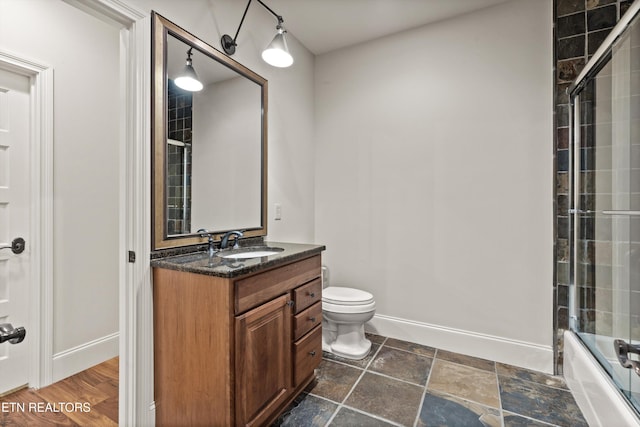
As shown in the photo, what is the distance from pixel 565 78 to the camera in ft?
6.59

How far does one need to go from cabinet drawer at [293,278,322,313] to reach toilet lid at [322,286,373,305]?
1.20 feet

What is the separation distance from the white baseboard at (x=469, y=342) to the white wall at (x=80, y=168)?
2.15m

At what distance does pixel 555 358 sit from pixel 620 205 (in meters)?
1.08

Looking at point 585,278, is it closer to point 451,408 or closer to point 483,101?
point 451,408

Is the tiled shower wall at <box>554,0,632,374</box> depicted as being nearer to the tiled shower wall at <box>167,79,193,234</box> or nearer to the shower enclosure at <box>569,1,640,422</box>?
the shower enclosure at <box>569,1,640,422</box>

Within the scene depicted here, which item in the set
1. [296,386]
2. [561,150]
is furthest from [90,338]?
[561,150]

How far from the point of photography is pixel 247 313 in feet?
4.39

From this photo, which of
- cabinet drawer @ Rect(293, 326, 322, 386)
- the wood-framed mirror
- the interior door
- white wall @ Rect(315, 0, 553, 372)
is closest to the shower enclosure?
white wall @ Rect(315, 0, 553, 372)

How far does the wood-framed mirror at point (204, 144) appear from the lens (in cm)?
153

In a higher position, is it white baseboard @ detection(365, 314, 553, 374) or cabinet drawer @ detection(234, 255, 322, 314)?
cabinet drawer @ detection(234, 255, 322, 314)

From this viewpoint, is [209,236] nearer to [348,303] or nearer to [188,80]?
[188,80]

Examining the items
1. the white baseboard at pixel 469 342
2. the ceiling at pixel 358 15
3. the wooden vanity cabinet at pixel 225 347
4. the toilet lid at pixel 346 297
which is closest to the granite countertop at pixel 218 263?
the wooden vanity cabinet at pixel 225 347

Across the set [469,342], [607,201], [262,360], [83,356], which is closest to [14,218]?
[83,356]

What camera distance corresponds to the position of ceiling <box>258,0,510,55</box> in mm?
2203
